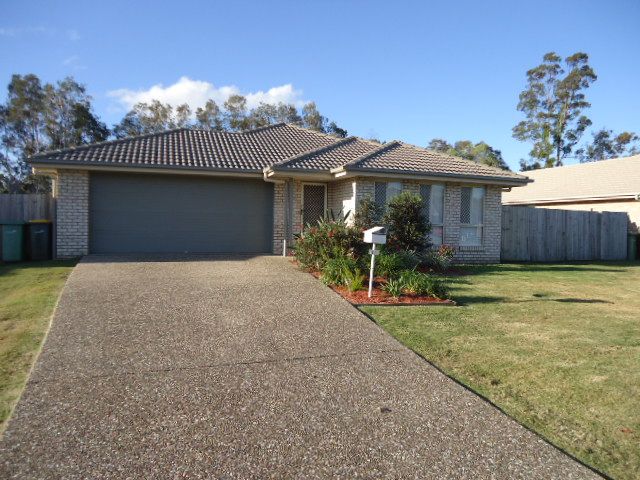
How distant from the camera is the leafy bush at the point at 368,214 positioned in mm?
12703

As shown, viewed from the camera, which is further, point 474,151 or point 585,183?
point 474,151

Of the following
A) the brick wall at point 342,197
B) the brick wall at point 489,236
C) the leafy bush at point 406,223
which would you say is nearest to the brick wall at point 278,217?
the brick wall at point 342,197

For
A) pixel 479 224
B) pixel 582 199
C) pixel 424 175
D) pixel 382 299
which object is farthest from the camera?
pixel 582 199

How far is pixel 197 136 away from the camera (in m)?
17.6

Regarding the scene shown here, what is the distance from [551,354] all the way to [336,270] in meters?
4.71

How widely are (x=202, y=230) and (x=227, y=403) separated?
1124cm

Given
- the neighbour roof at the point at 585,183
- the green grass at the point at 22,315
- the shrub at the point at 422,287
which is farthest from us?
the neighbour roof at the point at 585,183

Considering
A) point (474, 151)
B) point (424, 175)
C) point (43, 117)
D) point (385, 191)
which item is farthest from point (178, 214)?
point (474, 151)

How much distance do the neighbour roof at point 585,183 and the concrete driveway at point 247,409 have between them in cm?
1905

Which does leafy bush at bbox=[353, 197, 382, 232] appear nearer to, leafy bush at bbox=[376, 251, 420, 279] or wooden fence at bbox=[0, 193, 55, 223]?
leafy bush at bbox=[376, 251, 420, 279]

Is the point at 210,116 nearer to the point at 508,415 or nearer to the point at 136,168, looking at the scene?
the point at 136,168

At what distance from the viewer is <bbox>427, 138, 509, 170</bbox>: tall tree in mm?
43719

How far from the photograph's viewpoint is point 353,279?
909 cm

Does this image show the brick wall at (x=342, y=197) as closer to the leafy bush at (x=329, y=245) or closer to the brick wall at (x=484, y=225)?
the brick wall at (x=484, y=225)
